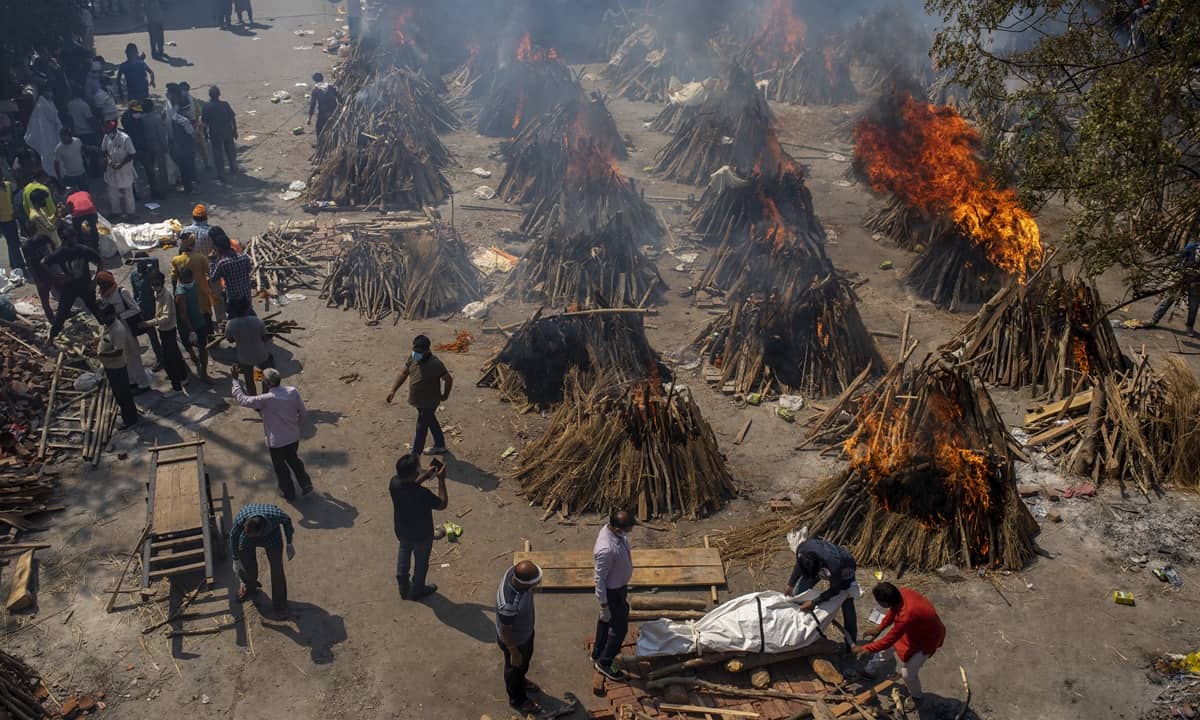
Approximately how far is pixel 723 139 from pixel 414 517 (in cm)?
1407

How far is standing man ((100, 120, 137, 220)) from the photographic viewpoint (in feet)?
53.3

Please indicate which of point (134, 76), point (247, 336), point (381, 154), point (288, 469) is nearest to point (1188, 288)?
point (288, 469)

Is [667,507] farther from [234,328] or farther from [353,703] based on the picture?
[234,328]

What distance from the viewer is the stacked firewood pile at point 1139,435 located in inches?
401

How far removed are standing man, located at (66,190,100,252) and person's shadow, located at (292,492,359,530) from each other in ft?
22.6

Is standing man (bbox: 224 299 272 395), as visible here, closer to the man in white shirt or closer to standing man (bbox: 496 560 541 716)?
standing man (bbox: 496 560 541 716)

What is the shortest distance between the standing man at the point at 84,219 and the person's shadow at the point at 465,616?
359 inches

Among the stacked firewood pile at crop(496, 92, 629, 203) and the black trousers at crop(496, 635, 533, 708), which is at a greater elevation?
the stacked firewood pile at crop(496, 92, 629, 203)

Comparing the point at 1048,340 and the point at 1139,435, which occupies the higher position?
the point at 1048,340

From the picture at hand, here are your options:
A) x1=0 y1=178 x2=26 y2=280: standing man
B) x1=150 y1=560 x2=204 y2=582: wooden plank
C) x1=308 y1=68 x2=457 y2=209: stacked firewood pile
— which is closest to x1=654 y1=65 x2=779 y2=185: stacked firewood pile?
x1=308 y1=68 x2=457 y2=209: stacked firewood pile

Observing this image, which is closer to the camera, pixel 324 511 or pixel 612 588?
pixel 612 588

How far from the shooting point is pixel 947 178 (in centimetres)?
1688

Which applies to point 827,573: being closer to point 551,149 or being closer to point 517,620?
point 517,620

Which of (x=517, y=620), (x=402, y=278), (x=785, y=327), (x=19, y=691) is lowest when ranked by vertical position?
(x=19, y=691)
